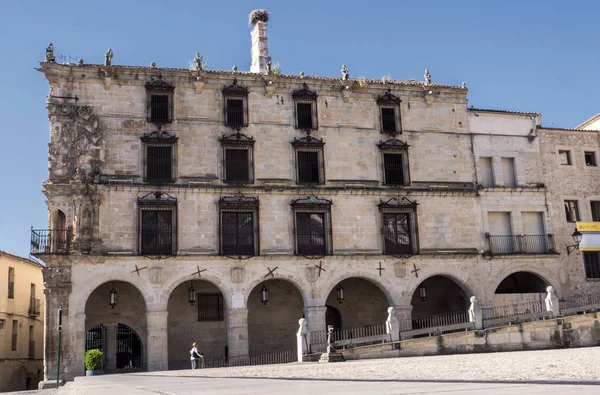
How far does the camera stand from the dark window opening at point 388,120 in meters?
33.6

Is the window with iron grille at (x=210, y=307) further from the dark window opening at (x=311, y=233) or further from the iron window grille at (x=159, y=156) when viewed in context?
the iron window grille at (x=159, y=156)

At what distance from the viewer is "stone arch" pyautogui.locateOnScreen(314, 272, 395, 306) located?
30.8 metres

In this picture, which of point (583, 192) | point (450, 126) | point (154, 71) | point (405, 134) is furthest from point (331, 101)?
point (583, 192)

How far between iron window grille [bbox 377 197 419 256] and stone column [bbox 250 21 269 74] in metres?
10.5

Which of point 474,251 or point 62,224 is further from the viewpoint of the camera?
point 474,251

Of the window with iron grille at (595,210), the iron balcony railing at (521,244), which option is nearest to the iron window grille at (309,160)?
the iron balcony railing at (521,244)

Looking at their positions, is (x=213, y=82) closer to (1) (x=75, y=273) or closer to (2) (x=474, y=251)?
(1) (x=75, y=273)

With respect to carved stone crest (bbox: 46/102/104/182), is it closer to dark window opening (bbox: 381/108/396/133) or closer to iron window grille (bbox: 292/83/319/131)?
iron window grille (bbox: 292/83/319/131)

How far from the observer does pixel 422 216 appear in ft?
107

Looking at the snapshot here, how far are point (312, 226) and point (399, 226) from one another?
4.31 meters

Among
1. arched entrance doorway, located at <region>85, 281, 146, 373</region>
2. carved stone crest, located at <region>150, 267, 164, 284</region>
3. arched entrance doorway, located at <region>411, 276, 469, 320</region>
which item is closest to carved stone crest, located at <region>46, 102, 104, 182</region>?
carved stone crest, located at <region>150, 267, 164, 284</region>

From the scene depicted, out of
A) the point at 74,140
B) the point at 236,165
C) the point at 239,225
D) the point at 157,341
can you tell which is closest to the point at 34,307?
the point at 74,140

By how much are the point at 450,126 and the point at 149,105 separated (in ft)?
48.9

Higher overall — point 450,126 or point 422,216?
point 450,126
